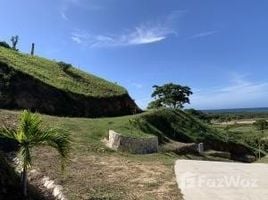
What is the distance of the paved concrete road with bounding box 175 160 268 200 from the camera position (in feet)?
38.1

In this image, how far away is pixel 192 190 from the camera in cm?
1217

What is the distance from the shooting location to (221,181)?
13516mm

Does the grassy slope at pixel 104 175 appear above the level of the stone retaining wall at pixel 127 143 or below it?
below

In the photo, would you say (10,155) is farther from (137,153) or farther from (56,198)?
(137,153)

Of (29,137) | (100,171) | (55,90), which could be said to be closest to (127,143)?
(100,171)

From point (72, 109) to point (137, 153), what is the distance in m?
16.5

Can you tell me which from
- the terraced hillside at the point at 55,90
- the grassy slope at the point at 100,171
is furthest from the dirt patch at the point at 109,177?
the terraced hillside at the point at 55,90

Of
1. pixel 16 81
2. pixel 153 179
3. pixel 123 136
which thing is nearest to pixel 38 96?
pixel 16 81

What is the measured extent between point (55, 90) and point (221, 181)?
84.7ft

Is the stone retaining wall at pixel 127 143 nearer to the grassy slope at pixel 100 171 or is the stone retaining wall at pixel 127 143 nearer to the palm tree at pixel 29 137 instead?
the grassy slope at pixel 100 171

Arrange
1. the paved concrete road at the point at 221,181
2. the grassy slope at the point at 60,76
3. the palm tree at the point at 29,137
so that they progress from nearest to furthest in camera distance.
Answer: the palm tree at the point at 29,137
the paved concrete road at the point at 221,181
the grassy slope at the point at 60,76

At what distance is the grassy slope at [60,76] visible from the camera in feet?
127

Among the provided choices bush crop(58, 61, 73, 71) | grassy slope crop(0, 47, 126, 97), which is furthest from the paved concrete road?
bush crop(58, 61, 73, 71)

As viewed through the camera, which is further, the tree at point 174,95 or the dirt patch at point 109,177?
the tree at point 174,95
